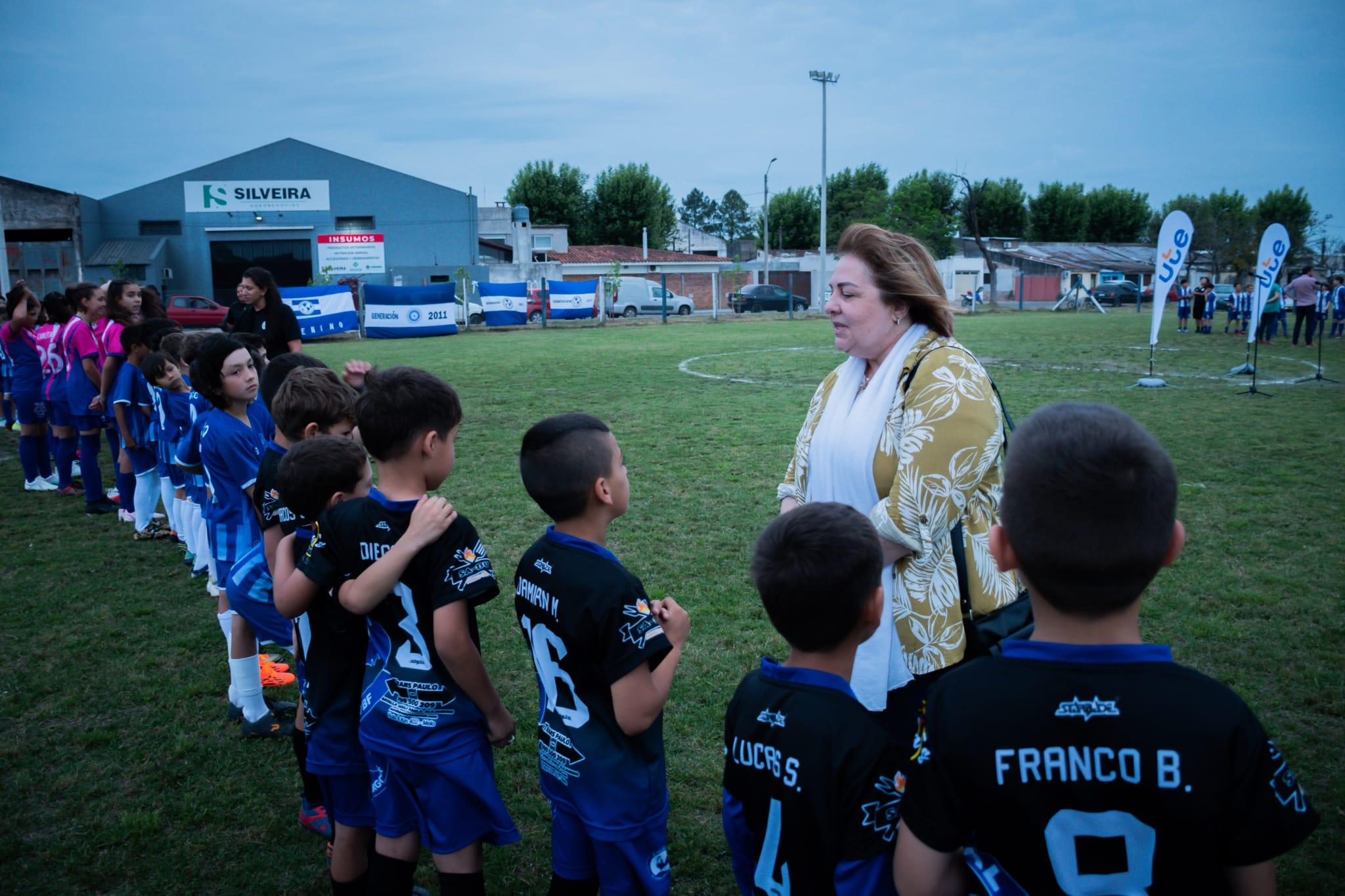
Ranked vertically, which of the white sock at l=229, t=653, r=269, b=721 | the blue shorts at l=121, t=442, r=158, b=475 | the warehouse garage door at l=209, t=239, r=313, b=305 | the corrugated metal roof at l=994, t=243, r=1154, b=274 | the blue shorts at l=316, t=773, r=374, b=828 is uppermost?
the corrugated metal roof at l=994, t=243, r=1154, b=274

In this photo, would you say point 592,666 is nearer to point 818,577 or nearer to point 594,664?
point 594,664

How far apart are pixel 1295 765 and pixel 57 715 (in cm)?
587

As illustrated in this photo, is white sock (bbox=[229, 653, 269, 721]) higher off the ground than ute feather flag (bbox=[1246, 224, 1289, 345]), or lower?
lower

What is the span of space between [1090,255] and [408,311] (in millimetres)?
67719

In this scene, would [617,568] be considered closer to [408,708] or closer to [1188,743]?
[408,708]

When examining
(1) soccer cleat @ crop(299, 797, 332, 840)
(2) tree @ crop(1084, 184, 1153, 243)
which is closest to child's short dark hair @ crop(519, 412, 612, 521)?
(1) soccer cleat @ crop(299, 797, 332, 840)

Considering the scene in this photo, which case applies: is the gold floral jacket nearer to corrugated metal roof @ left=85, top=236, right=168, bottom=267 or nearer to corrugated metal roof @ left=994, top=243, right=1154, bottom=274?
corrugated metal roof @ left=85, top=236, right=168, bottom=267

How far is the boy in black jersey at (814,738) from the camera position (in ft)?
5.68

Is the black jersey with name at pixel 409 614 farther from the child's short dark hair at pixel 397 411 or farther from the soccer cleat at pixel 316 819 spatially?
the soccer cleat at pixel 316 819

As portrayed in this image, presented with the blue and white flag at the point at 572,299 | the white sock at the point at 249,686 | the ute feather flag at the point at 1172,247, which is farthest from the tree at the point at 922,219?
the white sock at the point at 249,686

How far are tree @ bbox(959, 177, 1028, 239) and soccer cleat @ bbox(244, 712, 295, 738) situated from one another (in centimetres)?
8723

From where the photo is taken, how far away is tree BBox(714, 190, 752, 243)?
135125mm

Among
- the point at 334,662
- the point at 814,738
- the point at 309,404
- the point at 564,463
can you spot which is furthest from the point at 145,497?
the point at 814,738

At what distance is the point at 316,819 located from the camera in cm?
341
